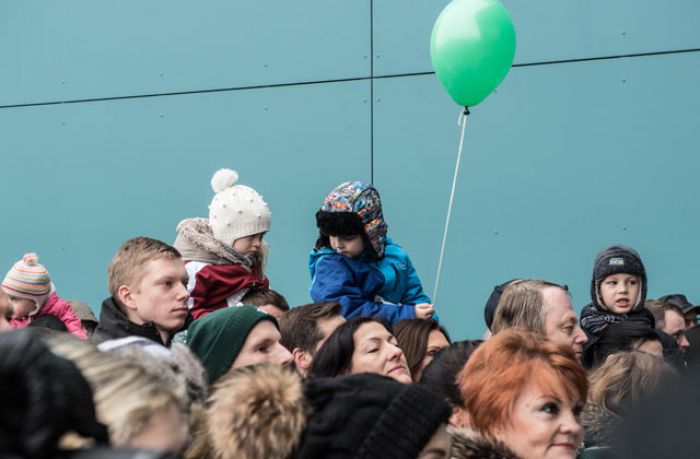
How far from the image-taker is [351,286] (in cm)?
495

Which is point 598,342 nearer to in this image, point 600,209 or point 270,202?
point 600,209

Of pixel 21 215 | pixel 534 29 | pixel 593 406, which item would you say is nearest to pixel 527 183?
pixel 534 29

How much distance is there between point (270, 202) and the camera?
283 inches

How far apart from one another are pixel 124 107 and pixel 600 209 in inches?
A: 136

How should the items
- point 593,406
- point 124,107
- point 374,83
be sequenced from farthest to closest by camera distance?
1. point 124,107
2. point 374,83
3. point 593,406

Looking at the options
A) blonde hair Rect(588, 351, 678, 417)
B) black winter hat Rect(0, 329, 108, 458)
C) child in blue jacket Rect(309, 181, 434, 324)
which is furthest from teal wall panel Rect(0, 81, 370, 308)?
black winter hat Rect(0, 329, 108, 458)

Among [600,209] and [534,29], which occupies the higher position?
[534,29]

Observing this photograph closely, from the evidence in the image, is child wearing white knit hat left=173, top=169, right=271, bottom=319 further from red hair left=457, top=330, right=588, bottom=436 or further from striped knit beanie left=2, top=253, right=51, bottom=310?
red hair left=457, top=330, right=588, bottom=436

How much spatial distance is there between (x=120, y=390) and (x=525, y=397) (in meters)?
1.56

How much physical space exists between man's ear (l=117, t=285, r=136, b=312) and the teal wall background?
2929 mm

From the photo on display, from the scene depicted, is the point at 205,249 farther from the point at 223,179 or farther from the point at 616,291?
the point at 616,291

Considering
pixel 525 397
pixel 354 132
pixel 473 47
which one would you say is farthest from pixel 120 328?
pixel 354 132

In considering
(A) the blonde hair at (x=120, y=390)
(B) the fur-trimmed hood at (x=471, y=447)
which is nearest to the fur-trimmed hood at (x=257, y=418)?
(A) the blonde hair at (x=120, y=390)

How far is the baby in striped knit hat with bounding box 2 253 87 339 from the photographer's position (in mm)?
5395
